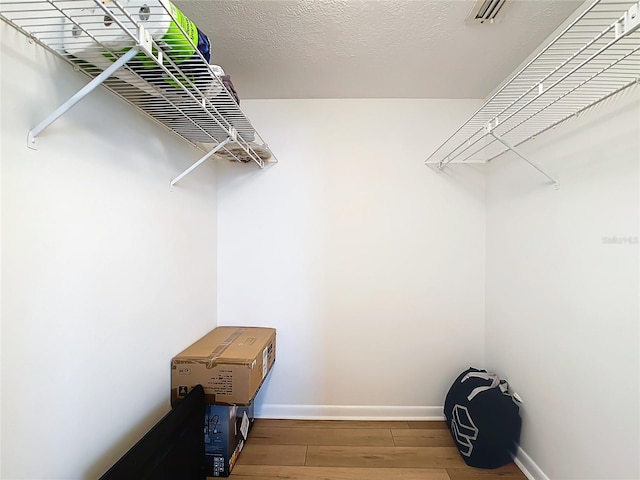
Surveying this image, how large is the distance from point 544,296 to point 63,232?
2087mm

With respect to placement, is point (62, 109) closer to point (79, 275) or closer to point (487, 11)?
point (79, 275)

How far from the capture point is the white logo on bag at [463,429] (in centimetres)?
169

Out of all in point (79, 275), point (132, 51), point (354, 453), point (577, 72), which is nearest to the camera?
point (132, 51)

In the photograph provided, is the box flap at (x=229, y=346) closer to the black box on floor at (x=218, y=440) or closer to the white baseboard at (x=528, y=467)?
the black box on floor at (x=218, y=440)

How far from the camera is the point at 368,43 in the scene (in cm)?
158

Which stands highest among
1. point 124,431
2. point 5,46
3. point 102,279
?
point 5,46

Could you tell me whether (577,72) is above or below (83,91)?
above

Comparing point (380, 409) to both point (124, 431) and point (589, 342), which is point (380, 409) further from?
point (124, 431)

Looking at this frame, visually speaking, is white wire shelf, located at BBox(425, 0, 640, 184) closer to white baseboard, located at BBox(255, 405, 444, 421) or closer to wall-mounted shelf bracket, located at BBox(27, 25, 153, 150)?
wall-mounted shelf bracket, located at BBox(27, 25, 153, 150)

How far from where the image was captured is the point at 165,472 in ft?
3.68

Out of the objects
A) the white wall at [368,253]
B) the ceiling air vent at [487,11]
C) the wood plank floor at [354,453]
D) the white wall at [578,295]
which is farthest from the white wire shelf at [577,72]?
Answer: the wood plank floor at [354,453]

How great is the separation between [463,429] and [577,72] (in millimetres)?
1901

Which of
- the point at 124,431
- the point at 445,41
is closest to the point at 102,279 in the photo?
the point at 124,431

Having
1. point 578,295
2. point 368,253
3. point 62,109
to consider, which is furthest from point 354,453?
point 62,109
